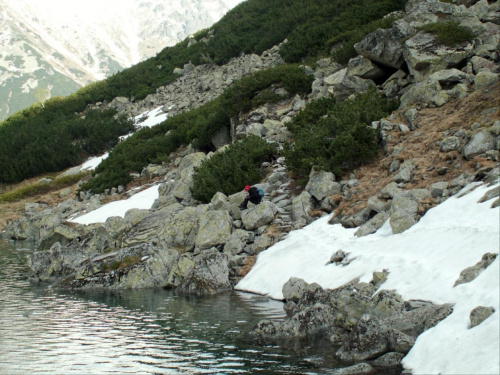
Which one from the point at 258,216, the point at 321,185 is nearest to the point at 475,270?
the point at 321,185

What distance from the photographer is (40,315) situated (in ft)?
38.7

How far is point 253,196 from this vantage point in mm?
17703

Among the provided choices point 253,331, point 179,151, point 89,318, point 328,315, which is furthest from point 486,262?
point 179,151

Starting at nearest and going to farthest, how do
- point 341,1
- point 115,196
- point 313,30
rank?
point 115,196
point 313,30
point 341,1

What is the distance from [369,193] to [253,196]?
14.3ft

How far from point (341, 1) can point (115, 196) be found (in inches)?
927

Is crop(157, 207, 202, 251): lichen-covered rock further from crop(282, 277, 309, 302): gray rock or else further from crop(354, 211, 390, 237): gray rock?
crop(354, 211, 390, 237): gray rock

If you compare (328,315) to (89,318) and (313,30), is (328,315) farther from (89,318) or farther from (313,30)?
(313,30)

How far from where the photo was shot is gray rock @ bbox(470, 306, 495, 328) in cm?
697

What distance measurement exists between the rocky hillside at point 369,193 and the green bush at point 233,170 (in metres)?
0.65

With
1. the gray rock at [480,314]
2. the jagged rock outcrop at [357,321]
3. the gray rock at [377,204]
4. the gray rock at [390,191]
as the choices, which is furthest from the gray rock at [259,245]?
the gray rock at [480,314]

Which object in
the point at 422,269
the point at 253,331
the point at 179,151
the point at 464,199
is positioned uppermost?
the point at 179,151

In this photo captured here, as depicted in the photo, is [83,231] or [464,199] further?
[83,231]

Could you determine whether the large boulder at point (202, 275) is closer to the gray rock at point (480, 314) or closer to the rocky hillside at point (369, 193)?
the rocky hillside at point (369, 193)
